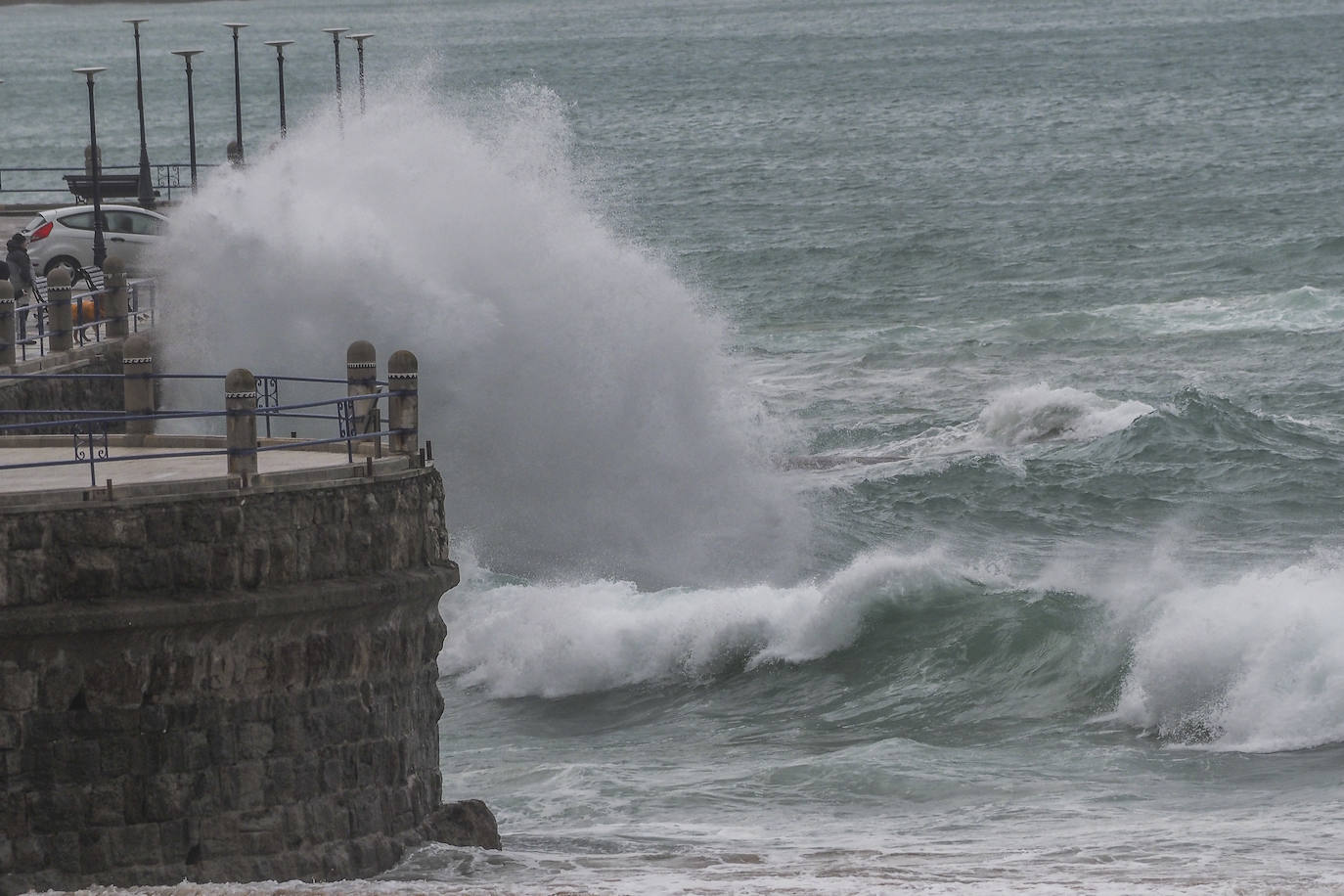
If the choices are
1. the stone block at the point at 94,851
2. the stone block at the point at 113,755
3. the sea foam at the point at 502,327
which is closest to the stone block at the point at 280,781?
the stone block at the point at 113,755

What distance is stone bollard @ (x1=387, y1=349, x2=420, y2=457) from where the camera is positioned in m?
13.4

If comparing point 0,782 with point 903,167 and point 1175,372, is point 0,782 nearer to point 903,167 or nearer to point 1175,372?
point 1175,372

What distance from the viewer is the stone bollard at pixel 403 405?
13375 mm

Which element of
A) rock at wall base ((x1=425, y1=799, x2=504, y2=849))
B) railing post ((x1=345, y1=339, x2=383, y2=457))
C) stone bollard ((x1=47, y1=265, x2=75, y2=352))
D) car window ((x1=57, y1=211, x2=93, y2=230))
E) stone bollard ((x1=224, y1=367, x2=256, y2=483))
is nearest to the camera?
stone bollard ((x1=224, y1=367, x2=256, y2=483))

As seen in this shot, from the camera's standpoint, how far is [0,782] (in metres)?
11.8

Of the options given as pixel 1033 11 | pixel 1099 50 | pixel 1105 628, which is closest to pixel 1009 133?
pixel 1099 50

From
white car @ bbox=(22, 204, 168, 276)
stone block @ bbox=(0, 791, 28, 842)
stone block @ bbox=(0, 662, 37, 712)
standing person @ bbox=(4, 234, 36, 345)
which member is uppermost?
white car @ bbox=(22, 204, 168, 276)

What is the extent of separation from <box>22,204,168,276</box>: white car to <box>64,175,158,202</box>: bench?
4975mm

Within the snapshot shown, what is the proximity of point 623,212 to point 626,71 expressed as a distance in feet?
170

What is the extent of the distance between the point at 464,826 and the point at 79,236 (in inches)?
678

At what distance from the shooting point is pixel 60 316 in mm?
20984

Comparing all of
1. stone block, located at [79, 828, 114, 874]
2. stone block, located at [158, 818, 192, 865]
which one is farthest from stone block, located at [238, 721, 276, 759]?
stone block, located at [79, 828, 114, 874]

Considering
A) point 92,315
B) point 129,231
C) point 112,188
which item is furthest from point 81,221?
point 112,188

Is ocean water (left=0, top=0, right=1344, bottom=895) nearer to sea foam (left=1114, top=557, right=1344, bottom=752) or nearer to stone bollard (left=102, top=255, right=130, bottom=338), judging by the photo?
sea foam (left=1114, top=557, right=1344, bottom=752)
